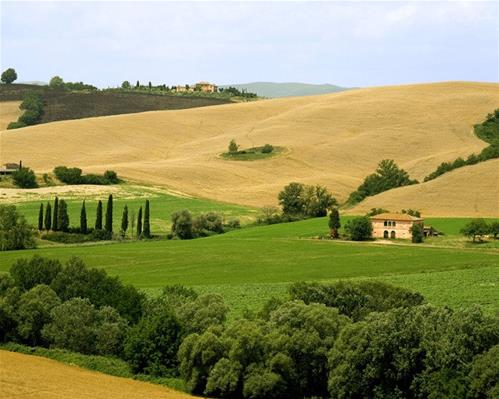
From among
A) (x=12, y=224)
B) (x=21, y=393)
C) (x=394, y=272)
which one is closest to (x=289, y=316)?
→ (x=21, y=393)

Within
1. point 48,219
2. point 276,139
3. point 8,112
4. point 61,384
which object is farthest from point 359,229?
point 8,112

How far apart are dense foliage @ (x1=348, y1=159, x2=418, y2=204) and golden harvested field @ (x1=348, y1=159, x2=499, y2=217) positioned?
14.4 feet

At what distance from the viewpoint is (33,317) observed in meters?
49.6

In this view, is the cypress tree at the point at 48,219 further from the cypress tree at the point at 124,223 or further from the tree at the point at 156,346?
the tree at the point at 156,346

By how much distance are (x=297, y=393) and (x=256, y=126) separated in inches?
5139

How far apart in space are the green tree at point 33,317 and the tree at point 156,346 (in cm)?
565

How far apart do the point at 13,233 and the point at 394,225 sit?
2942 centimetres

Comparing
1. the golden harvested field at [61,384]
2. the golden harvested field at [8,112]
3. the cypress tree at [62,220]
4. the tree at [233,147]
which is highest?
the golden harvested field at [8,112]

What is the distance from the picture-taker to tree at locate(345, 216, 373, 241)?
286 feet

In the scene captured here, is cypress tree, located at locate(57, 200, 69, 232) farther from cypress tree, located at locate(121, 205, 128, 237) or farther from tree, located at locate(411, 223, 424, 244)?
tree, located at locate(411, 223, 424, 244)

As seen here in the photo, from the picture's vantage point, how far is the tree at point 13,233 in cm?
8162

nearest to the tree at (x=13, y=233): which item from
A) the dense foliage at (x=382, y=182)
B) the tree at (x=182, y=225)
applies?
the tree at (x=182, y=225)

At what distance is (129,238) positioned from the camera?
295 feet

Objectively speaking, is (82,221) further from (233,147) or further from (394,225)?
(233,147)
